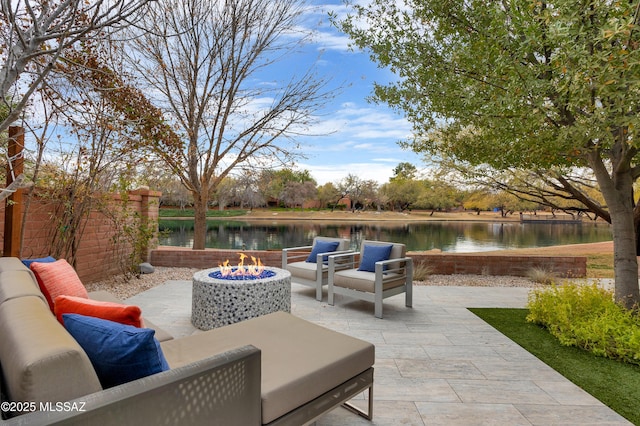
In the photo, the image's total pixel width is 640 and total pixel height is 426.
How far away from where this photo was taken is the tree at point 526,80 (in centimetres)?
251

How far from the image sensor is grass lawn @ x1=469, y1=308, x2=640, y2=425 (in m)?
2.38

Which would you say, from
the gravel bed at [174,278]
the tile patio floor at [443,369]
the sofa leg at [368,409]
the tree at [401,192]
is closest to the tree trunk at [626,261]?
the tile patio floor at [443,369]

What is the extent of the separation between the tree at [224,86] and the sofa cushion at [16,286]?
15.8 ft

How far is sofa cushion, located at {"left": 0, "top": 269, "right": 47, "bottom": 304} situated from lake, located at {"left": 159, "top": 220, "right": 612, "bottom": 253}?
33.6 feet

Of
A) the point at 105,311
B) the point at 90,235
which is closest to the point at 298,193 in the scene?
the point at 90,235

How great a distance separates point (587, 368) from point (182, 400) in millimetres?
3226

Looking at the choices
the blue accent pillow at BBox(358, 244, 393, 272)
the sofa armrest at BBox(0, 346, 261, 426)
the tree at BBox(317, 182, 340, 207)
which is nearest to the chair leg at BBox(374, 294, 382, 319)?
the blue accent pillow at BBox(358, 244, 393, 272)

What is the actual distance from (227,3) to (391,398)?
Answer: 758cm

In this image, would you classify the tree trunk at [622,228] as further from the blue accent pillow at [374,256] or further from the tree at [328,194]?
the tree at [328,194]

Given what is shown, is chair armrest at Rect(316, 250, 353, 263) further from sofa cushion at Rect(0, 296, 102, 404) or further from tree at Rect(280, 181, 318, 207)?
tree at Rect(280, 181, 318, 207)

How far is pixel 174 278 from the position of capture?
246 inches

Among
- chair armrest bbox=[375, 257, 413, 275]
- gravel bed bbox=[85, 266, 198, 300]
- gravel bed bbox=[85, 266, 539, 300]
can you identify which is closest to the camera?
chair armrest bbox=[375, 257, 413, 275]

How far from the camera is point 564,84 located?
2.56m

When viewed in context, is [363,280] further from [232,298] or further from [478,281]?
[478,281]
